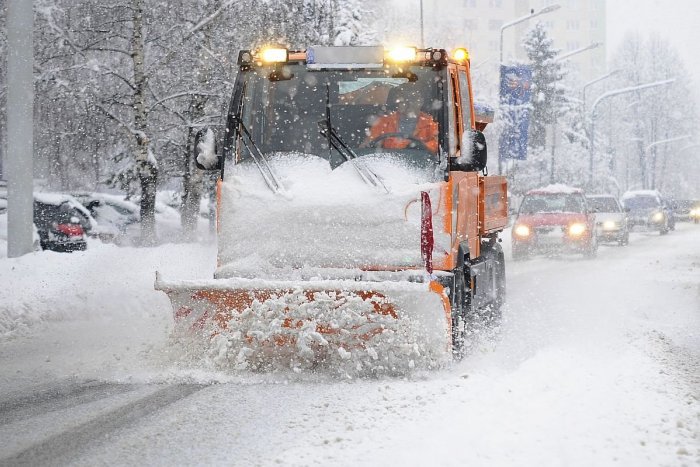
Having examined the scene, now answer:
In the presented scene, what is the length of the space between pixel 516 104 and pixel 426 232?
797 inches

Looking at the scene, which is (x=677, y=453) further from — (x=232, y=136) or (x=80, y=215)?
(x=80, y=215)

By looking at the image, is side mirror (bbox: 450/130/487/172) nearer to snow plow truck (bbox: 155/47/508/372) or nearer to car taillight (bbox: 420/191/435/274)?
snow plow truck (bbox: 155/47/508/372)

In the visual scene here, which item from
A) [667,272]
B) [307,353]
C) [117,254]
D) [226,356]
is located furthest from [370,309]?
[667,272]

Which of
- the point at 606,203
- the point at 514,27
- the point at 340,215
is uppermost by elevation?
the point at 514,27

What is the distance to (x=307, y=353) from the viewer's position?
698cm

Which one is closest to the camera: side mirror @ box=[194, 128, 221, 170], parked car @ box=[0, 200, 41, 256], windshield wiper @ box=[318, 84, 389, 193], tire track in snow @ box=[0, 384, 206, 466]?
tire track in snow @ box=[0, 384, 206, 466]

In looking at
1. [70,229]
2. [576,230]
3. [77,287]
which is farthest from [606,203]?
[77,287]

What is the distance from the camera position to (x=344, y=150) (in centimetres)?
762

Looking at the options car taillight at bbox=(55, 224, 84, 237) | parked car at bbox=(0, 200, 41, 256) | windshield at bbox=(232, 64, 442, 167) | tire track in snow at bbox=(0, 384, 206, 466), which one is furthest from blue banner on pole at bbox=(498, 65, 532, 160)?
tire track in snow at bbox=(0, 384, 206, 466)

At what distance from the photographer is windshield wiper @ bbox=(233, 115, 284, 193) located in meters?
7.53

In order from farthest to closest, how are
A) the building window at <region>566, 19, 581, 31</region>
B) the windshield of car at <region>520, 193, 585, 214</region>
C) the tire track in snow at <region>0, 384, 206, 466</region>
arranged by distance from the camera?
the building window at <region>566, 19, 581, 31</region> → the windshield of car at <region>520, 193, 585, 214</region> → the tire track in snow at <region>0, 384, 206, 466</region>

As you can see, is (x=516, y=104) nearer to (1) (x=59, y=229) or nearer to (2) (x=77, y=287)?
(1) (x=59, y=229)

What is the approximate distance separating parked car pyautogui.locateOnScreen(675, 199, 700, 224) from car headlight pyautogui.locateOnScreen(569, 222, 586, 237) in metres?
35.7

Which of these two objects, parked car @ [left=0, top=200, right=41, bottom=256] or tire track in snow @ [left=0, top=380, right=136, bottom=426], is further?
parked car @ [left=0, top=200, right=41, bottom=256]
